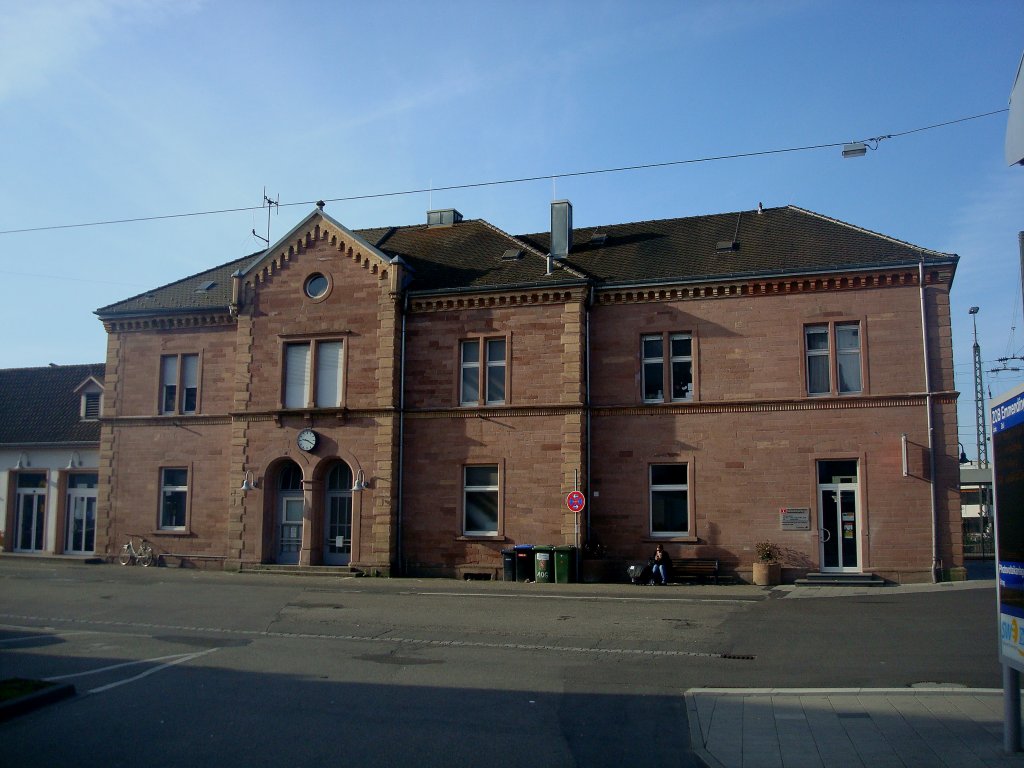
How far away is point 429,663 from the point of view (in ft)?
44.3

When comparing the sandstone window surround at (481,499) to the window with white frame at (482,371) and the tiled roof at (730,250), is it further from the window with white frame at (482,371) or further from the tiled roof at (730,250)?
the tiled roof at (730,250)

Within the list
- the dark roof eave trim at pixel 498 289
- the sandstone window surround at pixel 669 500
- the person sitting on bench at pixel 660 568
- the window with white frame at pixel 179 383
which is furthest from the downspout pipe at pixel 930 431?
the window with white frame at pixel 179 383

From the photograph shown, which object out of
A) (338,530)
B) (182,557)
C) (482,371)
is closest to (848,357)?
(482,371)

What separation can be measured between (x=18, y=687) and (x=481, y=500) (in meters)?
17.1

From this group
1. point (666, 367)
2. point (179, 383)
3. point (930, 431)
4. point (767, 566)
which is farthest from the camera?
point (179, 383)

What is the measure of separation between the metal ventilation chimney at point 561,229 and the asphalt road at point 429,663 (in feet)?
38.3

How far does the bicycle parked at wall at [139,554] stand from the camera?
30578mm

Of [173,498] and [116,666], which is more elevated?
[173,498]

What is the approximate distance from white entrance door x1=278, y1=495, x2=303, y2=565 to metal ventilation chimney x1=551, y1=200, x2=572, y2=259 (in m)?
11.2

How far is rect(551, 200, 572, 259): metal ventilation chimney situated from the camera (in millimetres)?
30016

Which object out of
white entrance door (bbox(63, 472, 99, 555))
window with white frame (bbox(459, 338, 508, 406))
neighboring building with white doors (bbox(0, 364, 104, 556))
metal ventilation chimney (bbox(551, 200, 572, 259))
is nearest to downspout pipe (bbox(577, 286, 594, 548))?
window with white frame (bbox(459, 338, 508, 406))

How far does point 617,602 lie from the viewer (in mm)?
20438

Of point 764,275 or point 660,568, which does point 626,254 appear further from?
point 660,568

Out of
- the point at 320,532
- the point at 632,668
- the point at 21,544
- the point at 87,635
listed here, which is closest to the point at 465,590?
the point at 320,532
